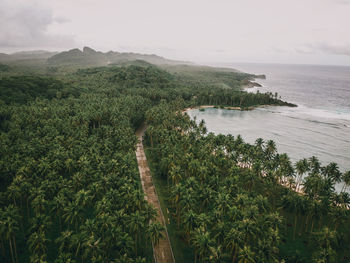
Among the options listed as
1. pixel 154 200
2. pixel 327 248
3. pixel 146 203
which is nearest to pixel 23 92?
pixel 154 200

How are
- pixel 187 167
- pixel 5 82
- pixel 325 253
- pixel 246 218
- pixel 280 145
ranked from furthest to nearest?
pixel 5 82 < pixel 280 145 < pixel 187 167 < pixel 246 218 < pixel 325 253

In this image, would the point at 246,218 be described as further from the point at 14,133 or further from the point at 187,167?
the point at 14,133

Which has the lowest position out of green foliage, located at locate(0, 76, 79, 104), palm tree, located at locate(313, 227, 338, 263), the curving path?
the curving path

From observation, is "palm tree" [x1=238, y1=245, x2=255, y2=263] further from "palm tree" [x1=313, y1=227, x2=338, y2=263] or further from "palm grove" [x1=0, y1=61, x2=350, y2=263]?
"palm tree" [x1=313, y1=227, x2=338, y2=263]

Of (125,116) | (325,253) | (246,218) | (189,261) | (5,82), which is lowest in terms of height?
(189,261)

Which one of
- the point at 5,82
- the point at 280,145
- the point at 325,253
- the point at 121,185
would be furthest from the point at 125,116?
the point at 5,82

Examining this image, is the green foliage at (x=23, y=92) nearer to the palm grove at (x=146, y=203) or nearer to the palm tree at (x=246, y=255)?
the palm grove at (x=146, y=203)

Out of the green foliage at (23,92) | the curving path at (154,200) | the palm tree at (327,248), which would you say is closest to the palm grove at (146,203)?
the palm tree at (327,248)

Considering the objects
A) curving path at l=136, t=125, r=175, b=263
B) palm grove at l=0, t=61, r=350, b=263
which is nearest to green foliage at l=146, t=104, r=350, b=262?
palm grove at l=0, t=61, r=350, b=263
